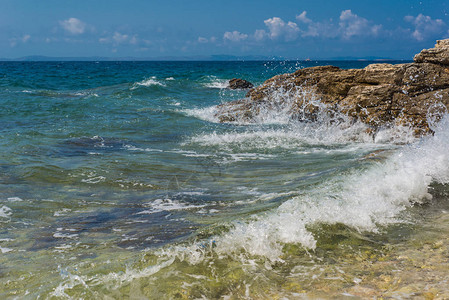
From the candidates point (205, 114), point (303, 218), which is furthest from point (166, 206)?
point (205, 114)

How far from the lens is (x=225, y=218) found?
4.62m

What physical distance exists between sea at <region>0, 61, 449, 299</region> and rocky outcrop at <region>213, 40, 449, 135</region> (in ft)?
1.62

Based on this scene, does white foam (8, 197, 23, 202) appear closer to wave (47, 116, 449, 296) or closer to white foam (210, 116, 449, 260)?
wave (47, 116, 449, 296)

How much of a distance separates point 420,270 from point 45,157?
710 cm

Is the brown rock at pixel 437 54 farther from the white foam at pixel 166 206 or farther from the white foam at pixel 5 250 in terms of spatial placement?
the white foam at pixel 5 250

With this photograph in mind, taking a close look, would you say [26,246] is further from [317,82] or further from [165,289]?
A: [317,82]

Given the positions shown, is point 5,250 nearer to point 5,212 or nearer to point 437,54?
point 5,212

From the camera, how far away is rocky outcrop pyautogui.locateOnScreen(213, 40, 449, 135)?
945cm

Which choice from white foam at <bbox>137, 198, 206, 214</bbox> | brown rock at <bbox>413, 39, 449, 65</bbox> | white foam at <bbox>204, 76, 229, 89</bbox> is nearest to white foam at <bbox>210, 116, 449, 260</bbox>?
white foam at <bbox>137, 198, 206, 214</bbox>

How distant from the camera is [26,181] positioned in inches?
254

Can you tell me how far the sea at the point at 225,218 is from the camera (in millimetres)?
3100

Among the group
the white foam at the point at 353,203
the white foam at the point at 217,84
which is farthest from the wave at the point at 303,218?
the white foam at the point at 217,84

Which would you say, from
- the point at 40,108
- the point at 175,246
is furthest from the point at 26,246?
the point at 40,108

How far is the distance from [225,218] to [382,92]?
7.11 metres
